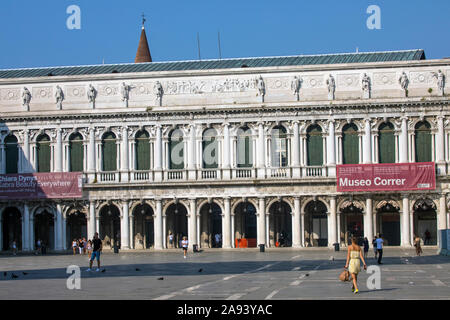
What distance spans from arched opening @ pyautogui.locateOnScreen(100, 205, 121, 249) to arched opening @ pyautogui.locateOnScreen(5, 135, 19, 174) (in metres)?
8.88

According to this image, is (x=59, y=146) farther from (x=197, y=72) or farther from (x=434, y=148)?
(x=434, y=148)

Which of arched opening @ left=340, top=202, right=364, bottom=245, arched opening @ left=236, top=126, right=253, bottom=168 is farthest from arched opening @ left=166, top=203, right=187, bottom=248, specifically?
arched opening @ left=340, top=202, right=364, bottom=245

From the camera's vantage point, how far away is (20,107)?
7956 centimetres

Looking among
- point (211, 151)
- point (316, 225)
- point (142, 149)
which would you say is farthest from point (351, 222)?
point (142, 149)

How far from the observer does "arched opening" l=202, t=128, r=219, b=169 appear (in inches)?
3024

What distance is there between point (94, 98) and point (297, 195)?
788 inches

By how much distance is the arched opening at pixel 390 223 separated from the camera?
75375 millimetres

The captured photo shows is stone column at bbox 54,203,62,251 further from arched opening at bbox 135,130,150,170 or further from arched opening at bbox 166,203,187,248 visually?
arched opening at bbox 166,203,187,248

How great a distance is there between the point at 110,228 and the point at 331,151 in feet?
69.7

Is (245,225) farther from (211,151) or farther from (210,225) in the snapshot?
(211,151)

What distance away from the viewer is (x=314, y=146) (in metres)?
75.5

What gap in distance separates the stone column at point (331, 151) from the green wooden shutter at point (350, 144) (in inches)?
35.3

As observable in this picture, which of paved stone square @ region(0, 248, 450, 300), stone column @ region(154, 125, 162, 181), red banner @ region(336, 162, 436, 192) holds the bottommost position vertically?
paved stone square @ region(0, 248, 450, 300)
